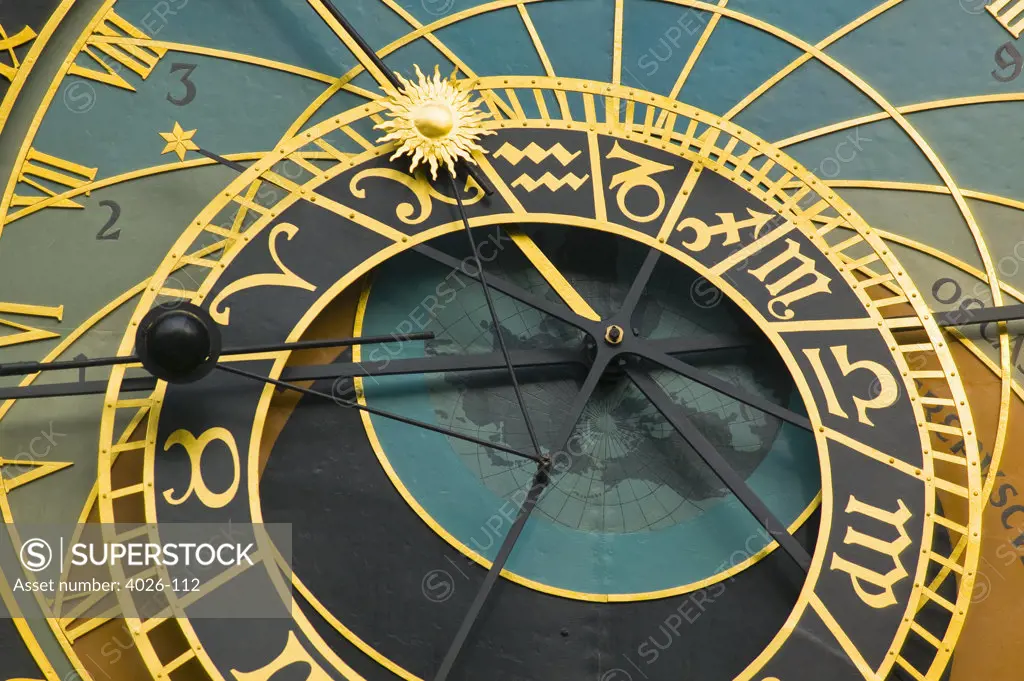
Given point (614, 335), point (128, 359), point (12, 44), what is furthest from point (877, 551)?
point (12, 44)

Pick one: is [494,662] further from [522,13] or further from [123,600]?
[522,13]

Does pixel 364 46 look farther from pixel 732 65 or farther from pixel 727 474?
pixel 727 474

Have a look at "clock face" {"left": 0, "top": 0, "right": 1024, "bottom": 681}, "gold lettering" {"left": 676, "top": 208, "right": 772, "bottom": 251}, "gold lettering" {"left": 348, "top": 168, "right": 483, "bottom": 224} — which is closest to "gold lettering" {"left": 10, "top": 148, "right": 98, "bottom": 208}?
"clock face" {"left": 0, "top": 0, "right": 1024, "bottom": 681}

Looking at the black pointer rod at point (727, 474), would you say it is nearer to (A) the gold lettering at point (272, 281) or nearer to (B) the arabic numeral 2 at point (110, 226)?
(A) the gold lettering at point (272, 281)

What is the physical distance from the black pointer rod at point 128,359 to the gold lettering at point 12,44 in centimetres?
119

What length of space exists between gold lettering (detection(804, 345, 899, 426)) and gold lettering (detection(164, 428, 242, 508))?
2.06 meters

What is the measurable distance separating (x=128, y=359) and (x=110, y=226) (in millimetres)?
830

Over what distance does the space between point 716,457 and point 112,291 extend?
2283mm

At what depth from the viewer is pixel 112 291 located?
6.32 m

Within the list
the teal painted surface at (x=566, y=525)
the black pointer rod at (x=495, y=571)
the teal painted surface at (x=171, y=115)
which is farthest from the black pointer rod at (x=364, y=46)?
the black pointer rod at (x=495, y=571)

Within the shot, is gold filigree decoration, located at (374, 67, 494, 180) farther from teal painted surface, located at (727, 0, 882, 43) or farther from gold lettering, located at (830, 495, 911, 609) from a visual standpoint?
gold lettering, located at (830, 495, 911, 609)

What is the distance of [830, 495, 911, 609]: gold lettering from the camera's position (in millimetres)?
5848

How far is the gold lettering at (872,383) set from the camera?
6.09 meters

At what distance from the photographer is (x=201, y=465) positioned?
5.86 metres
